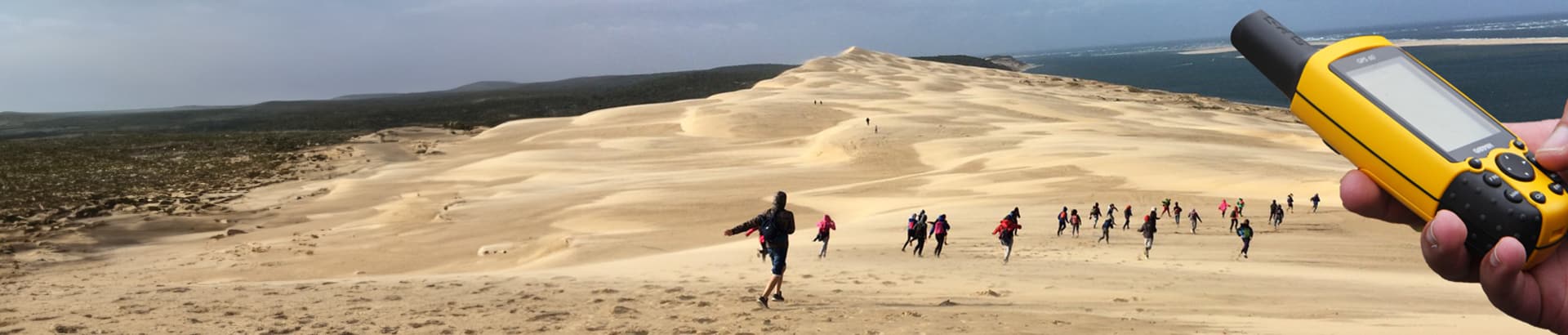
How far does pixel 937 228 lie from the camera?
53.1 feet

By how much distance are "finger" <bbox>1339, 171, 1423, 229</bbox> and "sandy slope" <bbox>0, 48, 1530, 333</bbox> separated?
5.61m

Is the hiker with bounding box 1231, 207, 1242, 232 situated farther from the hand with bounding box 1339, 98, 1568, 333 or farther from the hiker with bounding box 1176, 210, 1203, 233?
the hand with bounding box 1339, 98, 1568, 333

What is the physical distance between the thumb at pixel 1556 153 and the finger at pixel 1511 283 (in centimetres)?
31

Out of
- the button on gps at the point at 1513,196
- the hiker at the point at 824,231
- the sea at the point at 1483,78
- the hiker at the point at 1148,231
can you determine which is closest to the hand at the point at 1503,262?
the button on gps at the point at 1513,196

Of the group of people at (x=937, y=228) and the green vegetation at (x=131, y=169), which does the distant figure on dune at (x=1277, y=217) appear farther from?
the green vegetation at (x=131, y=169)

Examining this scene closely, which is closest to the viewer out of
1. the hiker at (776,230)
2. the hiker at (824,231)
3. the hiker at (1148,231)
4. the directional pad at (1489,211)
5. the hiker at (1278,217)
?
the directional pad at (1489,211)

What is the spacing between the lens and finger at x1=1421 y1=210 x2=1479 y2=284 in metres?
2.86

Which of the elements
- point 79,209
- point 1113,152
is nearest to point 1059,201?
point 1113,152

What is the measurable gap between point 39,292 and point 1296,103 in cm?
1501

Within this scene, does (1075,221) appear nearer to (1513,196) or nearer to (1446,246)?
(1446,246)

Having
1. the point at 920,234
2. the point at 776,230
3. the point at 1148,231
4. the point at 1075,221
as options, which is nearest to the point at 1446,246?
the point at 776,230

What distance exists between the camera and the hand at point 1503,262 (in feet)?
9.39

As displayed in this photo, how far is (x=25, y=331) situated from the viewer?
9.32 m

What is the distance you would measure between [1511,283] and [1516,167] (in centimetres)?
36
